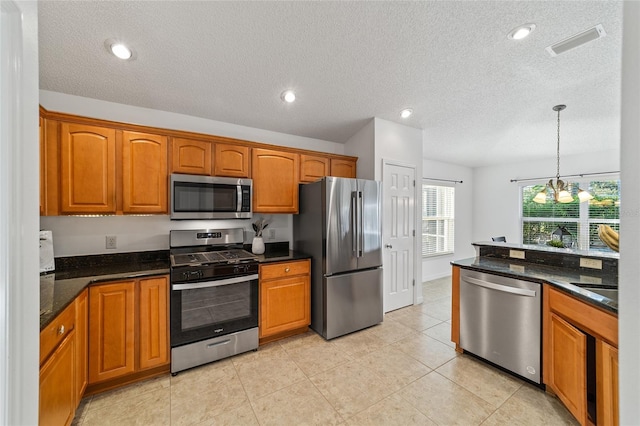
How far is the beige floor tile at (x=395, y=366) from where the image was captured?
2.14m

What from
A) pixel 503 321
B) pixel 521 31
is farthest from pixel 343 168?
pixel 503 321

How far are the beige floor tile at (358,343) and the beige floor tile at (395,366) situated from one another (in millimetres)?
81

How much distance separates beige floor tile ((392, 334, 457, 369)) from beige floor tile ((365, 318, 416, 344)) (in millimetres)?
90

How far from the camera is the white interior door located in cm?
339

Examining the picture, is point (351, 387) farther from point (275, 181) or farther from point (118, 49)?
point (118, 49)

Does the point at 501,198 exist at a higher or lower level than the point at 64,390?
higher

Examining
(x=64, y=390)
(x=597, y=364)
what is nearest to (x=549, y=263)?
(x=597, y=364)

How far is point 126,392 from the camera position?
1.96m

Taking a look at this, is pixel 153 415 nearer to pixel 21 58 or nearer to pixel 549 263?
pixel 21 58

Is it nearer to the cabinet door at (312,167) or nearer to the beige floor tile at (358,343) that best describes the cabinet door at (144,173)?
the cabinet door at (312,167)

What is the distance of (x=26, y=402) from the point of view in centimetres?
78

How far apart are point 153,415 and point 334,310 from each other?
67.0 inches

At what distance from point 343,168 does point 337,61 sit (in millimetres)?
1462

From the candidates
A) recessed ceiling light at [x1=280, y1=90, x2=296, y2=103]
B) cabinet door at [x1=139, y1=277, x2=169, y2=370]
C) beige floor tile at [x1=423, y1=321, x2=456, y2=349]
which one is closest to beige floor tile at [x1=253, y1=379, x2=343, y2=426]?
cabinet door at [x1=139, y1=277, x2=169, y2=370]
